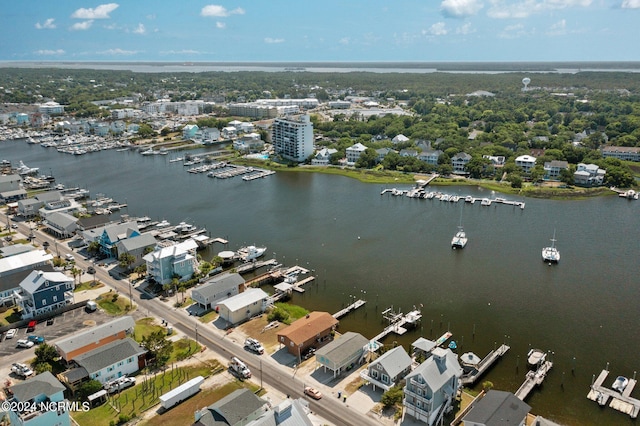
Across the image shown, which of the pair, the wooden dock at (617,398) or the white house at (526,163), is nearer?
the wooden dock at (617,398)

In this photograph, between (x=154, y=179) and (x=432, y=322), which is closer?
(x=432, y=322)

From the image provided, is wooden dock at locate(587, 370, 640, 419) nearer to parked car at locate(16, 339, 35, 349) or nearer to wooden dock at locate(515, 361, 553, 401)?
wooden dock at locate(515, 361, 553, 401)

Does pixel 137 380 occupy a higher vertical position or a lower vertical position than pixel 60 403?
lower

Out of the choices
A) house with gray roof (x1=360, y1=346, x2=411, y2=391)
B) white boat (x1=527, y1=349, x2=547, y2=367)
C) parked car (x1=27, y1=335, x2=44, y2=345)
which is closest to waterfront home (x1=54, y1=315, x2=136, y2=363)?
parked car (x1=27, y1=335, x2=44, y2=345)

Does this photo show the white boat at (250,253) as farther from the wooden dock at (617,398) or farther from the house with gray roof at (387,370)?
the wooden dock at (617,398)

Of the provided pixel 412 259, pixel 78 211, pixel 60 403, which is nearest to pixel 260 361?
pixel 60 403

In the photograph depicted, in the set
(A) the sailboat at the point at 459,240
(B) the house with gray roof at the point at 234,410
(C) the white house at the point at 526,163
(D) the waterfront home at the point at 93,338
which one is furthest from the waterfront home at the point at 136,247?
(C) the white house at the point at 526,163

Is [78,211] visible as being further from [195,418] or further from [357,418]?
[357,418]
